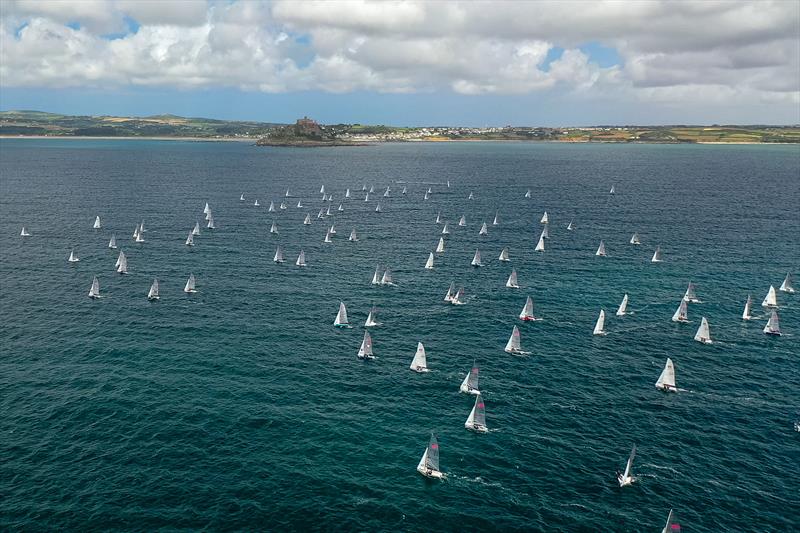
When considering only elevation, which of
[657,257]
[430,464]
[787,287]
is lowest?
[430,464]

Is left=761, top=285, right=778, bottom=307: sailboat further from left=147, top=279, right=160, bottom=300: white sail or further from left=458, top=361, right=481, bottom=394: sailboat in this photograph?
left=147, top=279, right=160, bottom=300: white sail

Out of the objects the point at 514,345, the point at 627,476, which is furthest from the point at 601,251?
the point at 627,476

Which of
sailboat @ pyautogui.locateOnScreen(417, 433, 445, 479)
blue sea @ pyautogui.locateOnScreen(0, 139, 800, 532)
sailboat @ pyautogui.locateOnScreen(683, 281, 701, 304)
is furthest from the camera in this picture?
sailboat @ pyautogui.locateOnScreen(683, 281, 701, 304)

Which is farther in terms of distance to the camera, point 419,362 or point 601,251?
point 601,251

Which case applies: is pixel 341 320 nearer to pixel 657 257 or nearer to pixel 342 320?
pixel 342 320

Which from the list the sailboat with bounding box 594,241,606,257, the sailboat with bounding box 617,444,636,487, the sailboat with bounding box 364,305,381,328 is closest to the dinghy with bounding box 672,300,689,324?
the sailboat with bounding box 594,241,606,257

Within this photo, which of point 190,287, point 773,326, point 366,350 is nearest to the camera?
point 366,350

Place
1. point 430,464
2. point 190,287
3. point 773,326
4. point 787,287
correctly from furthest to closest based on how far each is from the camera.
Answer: point 787,287 < point 190,287 < point 773,326 < point 430,464

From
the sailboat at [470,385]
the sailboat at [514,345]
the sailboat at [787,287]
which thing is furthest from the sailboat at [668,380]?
the sailboat at [787,287]

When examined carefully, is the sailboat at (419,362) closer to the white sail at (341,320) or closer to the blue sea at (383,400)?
the blue sea at (383,400)
